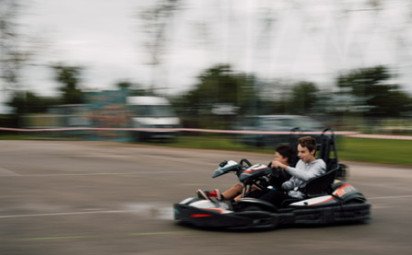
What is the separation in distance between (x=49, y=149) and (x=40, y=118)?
40.4 ft

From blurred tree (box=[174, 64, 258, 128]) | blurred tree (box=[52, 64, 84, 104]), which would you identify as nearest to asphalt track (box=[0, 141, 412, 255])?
blurred tree (box=[174, 64, 258, 128])

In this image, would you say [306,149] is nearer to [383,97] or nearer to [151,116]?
[151,116]

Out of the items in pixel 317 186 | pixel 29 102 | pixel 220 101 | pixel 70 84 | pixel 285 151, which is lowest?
pixel 317 186

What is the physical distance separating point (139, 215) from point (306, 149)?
256 cm

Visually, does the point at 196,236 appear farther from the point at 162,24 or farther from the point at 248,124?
the point at 162,24

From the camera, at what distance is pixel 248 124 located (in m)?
26.8

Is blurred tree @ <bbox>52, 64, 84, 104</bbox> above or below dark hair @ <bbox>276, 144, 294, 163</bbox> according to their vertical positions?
above

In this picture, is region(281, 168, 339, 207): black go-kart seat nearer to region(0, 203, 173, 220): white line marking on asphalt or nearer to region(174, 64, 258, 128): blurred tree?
region(0, 203, 173, 220): white line marking on asphalt

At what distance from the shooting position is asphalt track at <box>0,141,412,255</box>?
7105 millimetres

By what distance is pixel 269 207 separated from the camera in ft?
26.5

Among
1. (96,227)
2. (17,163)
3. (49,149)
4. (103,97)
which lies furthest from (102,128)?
(96,227)

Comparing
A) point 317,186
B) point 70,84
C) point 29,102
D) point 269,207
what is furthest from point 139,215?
point 70,84

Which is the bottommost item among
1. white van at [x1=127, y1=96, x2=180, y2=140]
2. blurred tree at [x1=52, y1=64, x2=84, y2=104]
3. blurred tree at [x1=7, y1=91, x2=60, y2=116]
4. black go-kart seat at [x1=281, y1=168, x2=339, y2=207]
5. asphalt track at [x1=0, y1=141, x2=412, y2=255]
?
asphalt track at [x1=0, y1=141, x2=412, y2=255]

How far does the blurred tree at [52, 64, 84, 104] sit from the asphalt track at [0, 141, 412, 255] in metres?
42.5
